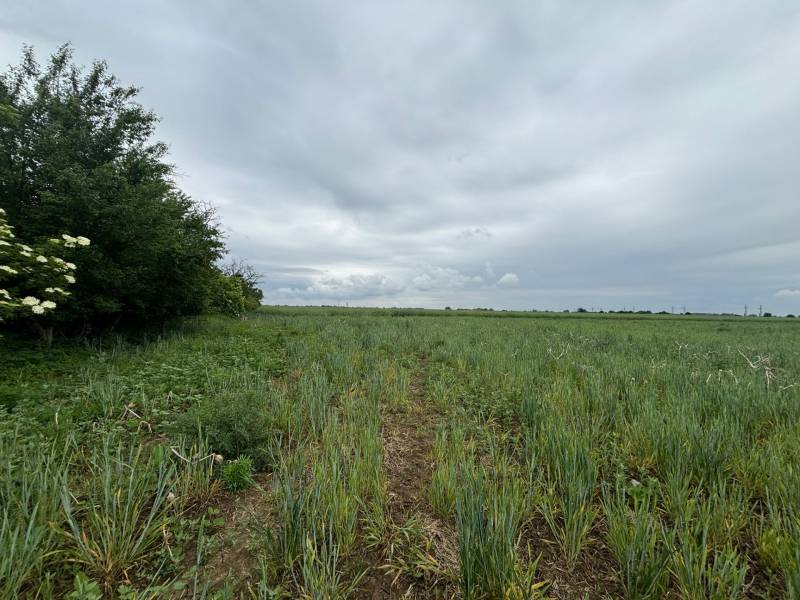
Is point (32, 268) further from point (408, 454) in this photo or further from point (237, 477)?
point (408, 454)

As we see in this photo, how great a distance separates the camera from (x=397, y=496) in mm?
2932

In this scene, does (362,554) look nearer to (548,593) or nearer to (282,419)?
(548,593)


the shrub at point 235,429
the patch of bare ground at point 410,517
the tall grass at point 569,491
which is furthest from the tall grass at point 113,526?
the tall grass at point 569,491

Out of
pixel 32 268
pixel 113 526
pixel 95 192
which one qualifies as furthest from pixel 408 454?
pixel 95 192

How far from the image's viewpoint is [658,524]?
2.23 m

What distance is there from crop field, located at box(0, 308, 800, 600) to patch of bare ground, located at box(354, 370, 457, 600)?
0.07ft

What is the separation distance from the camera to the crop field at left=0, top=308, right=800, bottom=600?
1.97 meters

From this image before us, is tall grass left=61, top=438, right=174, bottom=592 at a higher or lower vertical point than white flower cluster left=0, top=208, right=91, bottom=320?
lower

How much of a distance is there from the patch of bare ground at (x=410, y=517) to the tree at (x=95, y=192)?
8.51 meters

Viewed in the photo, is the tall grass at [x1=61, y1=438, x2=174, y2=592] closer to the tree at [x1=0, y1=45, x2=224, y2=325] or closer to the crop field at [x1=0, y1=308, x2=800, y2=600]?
the crop field at [x1=0, y1=308, x2=800, y2=600]

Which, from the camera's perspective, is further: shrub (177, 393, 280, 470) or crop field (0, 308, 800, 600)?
shrub (177, 393, 280, 470)

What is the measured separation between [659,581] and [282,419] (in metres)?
3.78

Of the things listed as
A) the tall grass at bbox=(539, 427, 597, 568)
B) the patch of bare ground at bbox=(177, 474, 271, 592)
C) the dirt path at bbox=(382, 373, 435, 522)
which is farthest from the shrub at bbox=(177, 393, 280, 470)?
the tall grass at bbox=(539, 427, 597, 568)

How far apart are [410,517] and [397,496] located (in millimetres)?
326
